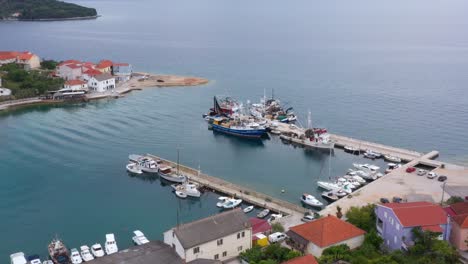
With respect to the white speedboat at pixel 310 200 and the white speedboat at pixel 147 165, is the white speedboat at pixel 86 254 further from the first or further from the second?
the white speedboat at pixel 310 200

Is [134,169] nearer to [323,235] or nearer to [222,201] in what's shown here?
[222,201]

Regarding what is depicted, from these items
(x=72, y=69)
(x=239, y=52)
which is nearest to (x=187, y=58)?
(x=239, y=52)

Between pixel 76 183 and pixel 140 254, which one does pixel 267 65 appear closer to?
pixel 76 183

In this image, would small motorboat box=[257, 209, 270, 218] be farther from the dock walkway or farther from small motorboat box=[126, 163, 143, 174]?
small motorboat box=[126, 163, 143, 174]

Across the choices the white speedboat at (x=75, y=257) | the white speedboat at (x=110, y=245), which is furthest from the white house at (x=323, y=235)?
the white speedboat at (x=75, y=257)

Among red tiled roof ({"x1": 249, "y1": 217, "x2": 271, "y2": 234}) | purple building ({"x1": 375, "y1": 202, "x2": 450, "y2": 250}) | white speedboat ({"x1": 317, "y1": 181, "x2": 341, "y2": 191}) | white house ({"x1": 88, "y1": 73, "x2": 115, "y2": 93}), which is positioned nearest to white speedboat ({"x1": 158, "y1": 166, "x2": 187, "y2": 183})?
red tiled roof ({"x1": 249, "y1": 217, "x2": 271, "y2": 234})

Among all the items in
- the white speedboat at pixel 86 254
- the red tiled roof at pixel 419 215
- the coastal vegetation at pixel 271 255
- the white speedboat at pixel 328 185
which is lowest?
the white speedboat at pixel 86 254
